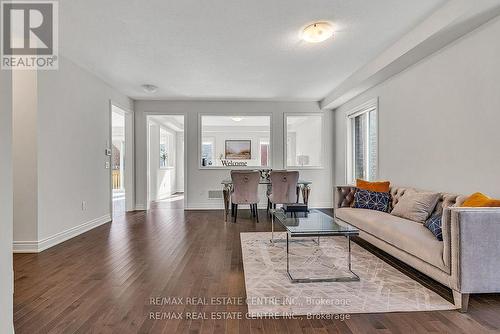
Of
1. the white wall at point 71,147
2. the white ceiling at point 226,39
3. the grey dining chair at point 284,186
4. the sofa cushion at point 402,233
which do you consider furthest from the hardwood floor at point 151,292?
the white ceiling at point 226,39

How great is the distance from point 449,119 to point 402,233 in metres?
1.45

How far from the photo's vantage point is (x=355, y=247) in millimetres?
3574

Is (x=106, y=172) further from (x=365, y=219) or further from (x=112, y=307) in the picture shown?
(x=365, y=219)

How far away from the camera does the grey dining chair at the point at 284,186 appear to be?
529 centimetres

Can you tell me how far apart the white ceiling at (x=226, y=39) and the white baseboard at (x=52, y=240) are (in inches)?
94.8

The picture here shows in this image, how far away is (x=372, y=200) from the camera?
3.93 metres

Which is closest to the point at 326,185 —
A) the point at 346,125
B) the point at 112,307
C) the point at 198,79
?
the point at 346,125

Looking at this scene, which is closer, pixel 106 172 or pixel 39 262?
pixel 39 262

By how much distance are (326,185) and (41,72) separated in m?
5.64

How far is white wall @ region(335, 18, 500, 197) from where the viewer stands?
2621 millimetres

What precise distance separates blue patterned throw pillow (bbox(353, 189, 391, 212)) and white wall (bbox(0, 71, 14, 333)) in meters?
3.77

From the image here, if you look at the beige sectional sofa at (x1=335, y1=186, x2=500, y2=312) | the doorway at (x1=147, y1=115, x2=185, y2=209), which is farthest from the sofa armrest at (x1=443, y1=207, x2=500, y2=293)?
the doorway at (x1=147, y1=115, x2=185, y2=209)

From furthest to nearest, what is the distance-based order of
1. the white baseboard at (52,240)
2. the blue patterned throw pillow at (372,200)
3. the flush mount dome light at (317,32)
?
the blue patterned throw pillow at (372,200) → the white baseboard at (52,240) → the flush mount dome light at (317,32)

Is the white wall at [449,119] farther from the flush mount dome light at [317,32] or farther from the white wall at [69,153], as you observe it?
the white wall at [69,153]
